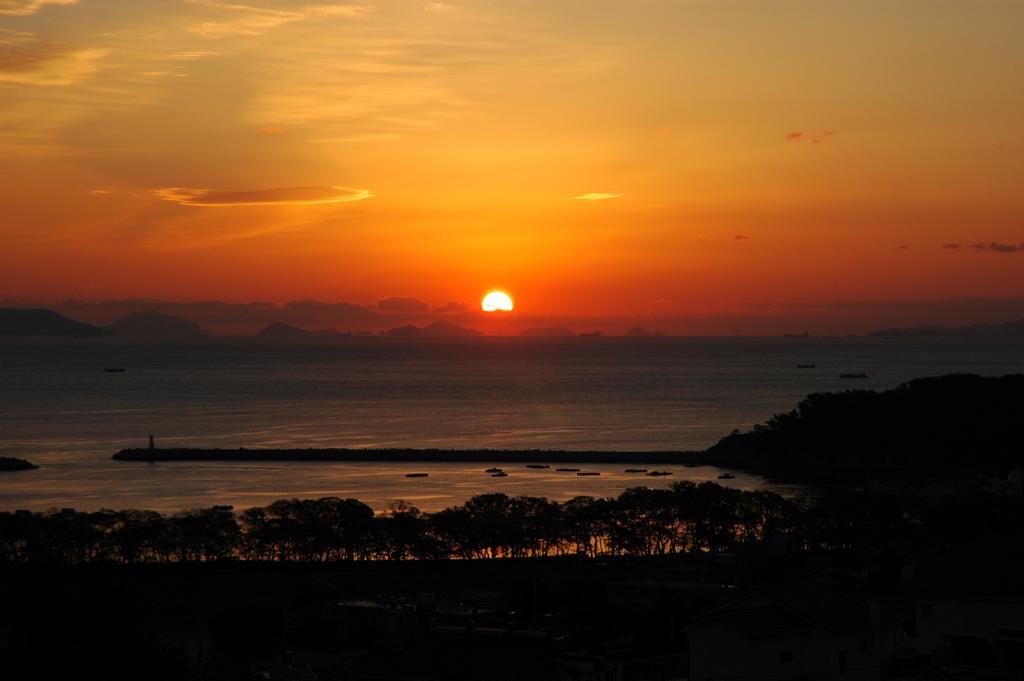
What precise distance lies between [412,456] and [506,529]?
135 feet

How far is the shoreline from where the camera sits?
257 feet

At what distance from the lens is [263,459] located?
78.5 meters

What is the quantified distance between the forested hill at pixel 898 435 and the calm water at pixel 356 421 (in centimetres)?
487

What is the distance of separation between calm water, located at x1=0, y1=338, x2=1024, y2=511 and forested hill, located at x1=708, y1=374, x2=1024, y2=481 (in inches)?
192

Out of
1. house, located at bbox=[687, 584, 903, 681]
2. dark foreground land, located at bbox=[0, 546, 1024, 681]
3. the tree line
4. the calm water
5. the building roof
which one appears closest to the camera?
house, located at bbox=[687, 584, 903, 681]

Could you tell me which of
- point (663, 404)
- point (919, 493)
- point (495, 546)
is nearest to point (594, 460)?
point (919, 493)

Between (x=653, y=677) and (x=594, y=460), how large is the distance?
62.7 meters

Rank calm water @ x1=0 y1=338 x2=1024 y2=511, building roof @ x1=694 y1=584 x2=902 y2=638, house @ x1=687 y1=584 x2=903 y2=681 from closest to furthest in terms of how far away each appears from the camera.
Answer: house @ x1=687 y1=584 x2=903 y2=681 → building roof @ x1=694 y1=584 x2=902 y2=638 → calm water @ x1=0 y1=338 x2=1024 y2=511

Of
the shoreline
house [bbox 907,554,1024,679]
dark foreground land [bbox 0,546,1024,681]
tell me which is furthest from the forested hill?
house [bbox 907,554,1024,679]

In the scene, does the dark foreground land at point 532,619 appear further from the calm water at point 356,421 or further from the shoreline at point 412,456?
the shoreline at point 412,456

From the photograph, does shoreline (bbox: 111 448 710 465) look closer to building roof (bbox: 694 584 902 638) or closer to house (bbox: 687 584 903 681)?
building roof (bbox: 694 584 902 638)

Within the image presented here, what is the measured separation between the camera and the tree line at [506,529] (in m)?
35.4

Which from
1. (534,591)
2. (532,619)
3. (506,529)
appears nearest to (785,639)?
(532,619)

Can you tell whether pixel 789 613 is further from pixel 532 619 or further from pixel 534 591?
pixel 534 591
